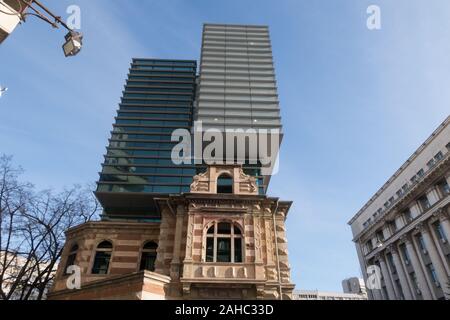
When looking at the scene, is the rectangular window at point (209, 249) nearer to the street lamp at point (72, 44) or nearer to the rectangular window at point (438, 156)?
the street lamp at point (72, 44)

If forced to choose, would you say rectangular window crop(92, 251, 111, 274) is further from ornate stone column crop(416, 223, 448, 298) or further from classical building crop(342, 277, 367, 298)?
classical building crop(342, 277, 367, 298)

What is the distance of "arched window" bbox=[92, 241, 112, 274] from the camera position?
1988 cm

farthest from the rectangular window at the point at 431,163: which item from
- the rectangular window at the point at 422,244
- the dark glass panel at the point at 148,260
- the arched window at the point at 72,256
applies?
the arched window at the point at 72,256

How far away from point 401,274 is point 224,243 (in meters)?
38.9

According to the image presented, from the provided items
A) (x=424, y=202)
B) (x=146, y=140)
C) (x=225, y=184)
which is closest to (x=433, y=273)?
(x=424, y=202)

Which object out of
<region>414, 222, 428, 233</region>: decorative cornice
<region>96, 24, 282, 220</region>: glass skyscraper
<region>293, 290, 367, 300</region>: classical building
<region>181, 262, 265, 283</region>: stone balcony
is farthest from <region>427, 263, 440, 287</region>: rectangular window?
<region>293, 290, 367, 300</region>: classical building

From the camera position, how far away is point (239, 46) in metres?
76.6

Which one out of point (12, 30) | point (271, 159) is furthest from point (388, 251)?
point (12, 30)

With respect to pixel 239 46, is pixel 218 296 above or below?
below

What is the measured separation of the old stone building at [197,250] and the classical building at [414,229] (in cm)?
2005

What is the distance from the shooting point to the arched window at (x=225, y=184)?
68.2 feet
